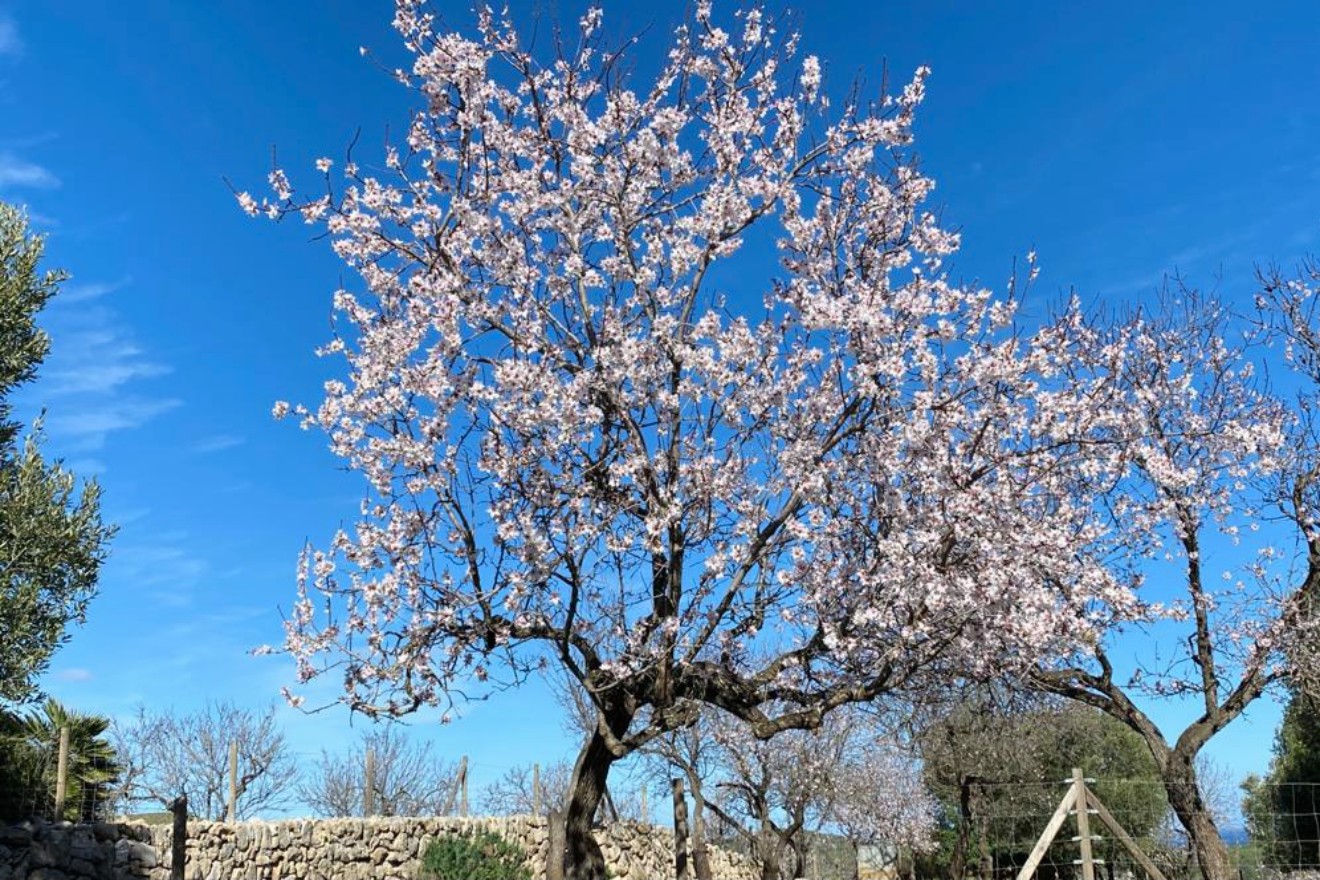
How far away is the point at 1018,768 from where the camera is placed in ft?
76.5

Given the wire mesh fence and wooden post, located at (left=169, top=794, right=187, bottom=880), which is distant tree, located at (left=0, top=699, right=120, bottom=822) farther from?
the wire mesh fence

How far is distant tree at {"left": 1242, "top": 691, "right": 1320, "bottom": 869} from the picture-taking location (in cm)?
1764

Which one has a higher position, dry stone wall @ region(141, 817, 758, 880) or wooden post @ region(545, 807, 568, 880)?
wooden post @ region(545, 807, 568, 880)

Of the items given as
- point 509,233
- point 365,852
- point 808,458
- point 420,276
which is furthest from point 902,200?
point 365,852

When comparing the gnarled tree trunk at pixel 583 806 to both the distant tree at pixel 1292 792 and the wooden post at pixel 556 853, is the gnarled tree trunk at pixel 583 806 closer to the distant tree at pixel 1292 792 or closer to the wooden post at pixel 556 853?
the wooden post at pixel 556 853

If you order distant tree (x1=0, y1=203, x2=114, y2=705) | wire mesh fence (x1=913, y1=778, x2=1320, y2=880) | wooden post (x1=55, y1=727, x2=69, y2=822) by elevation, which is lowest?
wire mesh fence (x1=913, y1=778, x2=1320, y2=880)

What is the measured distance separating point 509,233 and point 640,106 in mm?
1745

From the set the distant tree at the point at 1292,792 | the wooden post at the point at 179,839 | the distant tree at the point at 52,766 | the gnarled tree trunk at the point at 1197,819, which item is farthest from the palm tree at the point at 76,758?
the distant tree at the point at 1292,792

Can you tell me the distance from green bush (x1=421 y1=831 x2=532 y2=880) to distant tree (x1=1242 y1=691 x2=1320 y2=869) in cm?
1026

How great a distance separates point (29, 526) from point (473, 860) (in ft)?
24.7

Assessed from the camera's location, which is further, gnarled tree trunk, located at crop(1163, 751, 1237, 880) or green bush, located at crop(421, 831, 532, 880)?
green bush, located at crop(421, 831, 532, 880)

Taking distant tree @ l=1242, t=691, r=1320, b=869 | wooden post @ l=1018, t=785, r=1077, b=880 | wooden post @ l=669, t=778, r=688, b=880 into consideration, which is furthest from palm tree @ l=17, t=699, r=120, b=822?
distant tree @ l=1242, t=691, r=1320, b=869

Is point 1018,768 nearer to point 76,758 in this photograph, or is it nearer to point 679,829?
→ point 679,829

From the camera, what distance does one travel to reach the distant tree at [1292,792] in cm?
1764
